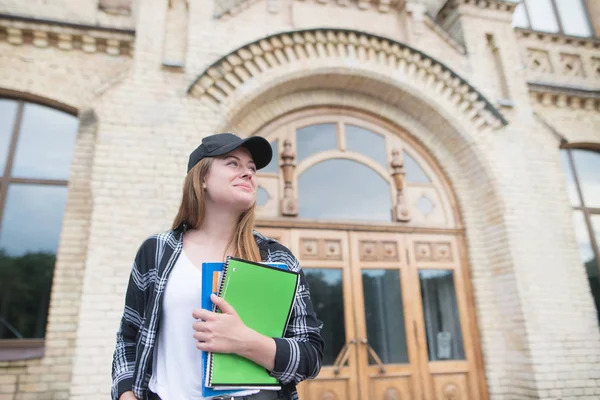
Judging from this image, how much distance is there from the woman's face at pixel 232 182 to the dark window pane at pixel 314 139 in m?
4.31

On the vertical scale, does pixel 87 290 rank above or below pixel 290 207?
below

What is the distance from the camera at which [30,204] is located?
5.14 meters

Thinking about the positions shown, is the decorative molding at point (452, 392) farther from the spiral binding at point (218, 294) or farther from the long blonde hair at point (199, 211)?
the spiral binding at point (218, 294)

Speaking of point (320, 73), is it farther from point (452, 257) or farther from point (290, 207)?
point (452, 257)

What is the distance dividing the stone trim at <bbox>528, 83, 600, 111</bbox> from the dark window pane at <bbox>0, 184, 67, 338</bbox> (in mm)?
7699

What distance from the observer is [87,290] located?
4.21 m

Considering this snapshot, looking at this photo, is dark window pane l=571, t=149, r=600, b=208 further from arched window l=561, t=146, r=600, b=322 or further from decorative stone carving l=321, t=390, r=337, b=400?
decorative stone carving l=321, t=390, r=337, b=400

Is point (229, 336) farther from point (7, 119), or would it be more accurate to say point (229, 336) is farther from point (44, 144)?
point (7, 119)

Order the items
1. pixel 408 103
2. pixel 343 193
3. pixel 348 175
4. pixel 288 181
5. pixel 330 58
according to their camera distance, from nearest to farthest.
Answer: pixel 288 181
pixel 330 58
pixel 343 193
pixel 348 175
pixel 408 103

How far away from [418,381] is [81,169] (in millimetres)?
5222

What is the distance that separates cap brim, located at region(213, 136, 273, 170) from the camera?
67.4 inches

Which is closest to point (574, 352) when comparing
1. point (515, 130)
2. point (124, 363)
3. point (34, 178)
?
point (515, 130)

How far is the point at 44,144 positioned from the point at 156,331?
4.97 m

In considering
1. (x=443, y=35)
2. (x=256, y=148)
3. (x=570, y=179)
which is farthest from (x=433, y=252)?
(x=256, y=148)
